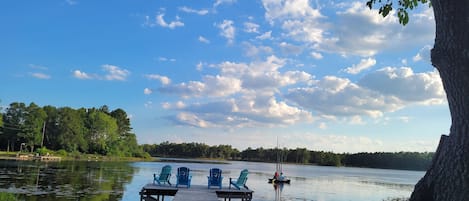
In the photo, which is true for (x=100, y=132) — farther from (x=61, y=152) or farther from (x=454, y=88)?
(x=454, y=88)

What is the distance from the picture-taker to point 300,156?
147500 mm

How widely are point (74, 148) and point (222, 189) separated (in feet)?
260

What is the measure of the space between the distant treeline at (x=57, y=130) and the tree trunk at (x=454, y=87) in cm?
8399

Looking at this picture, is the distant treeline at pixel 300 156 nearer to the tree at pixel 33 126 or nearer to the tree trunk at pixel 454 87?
the tree at pixel 33 126

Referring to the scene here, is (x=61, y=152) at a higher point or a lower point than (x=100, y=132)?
lower

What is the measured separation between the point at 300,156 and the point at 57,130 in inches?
3208

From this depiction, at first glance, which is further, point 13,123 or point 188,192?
point 13,123

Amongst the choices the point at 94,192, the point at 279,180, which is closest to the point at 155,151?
the point at 279,180

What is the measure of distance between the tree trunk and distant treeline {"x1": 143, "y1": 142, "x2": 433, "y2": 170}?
113014 mm

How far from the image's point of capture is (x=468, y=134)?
12.3 ft

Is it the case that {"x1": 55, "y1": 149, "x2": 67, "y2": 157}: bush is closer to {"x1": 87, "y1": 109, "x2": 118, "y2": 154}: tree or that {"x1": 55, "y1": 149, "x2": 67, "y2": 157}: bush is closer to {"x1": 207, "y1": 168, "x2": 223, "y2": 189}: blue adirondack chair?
{"x1": 87, "y1": 109, "x2": 118, "y2": 154}: tree

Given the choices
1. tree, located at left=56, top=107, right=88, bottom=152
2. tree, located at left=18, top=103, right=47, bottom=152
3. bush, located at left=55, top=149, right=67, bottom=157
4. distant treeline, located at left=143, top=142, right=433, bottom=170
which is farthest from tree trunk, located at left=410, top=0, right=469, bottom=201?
distant treeline, located at left=143, top=142, right=433, bottom=170

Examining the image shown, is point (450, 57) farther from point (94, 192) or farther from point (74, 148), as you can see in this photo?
point (74, 148)

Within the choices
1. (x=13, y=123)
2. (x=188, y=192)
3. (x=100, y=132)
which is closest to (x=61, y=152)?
(x=13, y=123)
